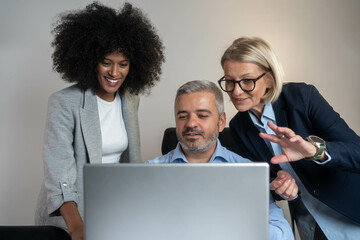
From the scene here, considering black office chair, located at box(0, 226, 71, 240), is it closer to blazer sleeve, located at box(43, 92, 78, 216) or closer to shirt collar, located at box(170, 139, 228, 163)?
blazer sleeve, located at box(43, 92, 78, 216)

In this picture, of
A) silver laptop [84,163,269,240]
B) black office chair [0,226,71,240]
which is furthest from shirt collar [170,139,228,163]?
silver laptop [84,163,269,240]

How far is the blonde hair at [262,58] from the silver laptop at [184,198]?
81 cm

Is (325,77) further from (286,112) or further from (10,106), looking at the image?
(10,106)

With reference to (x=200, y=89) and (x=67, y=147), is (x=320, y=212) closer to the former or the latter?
(x=200, y=89)

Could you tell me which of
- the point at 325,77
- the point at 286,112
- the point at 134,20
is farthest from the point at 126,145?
the point at 325,77

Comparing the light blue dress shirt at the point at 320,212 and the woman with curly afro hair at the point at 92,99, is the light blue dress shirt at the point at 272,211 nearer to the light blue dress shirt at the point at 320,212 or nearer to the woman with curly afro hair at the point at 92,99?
the light blue dress shirt at the point at 320,212

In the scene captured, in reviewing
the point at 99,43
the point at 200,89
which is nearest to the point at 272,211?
the point at 200,89

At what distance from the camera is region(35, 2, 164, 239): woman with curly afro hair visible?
153cm

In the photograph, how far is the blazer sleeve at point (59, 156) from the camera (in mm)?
1452

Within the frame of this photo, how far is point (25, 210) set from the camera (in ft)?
10.3

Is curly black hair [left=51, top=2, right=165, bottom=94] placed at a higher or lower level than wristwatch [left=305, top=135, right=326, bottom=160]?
higher

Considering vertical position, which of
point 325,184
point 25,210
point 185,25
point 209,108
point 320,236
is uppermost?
point 185,25

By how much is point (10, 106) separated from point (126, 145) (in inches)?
61.8

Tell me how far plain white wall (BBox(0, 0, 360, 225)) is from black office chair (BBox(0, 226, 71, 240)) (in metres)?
1.65
